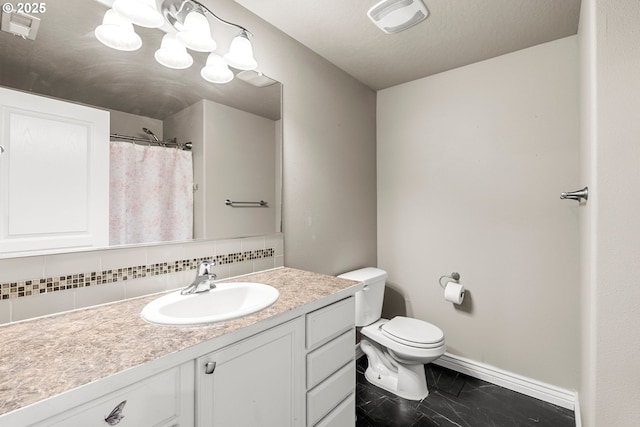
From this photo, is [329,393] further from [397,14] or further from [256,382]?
[397,14]

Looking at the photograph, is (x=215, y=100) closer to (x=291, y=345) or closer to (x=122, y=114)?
(x=122, y=114)

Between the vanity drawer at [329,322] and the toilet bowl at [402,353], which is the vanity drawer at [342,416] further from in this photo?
the toilet bowl at [402,353]

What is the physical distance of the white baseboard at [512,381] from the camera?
5.98 ft

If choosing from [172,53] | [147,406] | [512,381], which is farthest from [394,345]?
[172,53]

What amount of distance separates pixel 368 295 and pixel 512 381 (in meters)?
1.11

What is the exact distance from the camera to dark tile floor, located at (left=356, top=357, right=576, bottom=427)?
5.53 ft

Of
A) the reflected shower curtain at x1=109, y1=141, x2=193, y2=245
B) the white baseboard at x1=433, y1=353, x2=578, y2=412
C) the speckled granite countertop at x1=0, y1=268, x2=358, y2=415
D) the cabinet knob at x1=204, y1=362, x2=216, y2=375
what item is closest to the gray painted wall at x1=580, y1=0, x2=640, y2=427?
the speckled granite countertop at x1=0, y1=268, x2=358, y2=415

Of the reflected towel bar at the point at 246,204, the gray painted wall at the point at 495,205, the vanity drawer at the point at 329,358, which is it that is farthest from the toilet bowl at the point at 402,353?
the reflected towel bar at the point at 246,204

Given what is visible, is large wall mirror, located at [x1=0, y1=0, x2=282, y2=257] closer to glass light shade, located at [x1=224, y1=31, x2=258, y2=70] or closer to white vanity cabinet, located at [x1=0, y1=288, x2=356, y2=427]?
glass light shade, located at [x1=224, y1=31, x2=258, y2=70]

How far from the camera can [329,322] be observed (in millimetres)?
1247

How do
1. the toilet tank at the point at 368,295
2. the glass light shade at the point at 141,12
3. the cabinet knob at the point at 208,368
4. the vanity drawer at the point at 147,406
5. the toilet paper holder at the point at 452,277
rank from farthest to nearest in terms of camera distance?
the toilet paper holder at the point at 452,277, the toilet tank at the point at 368,295, the glass light shade at the point at 141,12, the cabinet knob at the point at 208,368, the vanity drawer at the point at 147,406

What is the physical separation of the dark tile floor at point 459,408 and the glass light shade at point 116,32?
220cm

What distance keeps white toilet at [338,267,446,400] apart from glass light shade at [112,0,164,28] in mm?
1791

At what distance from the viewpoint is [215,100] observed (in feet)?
4.94
